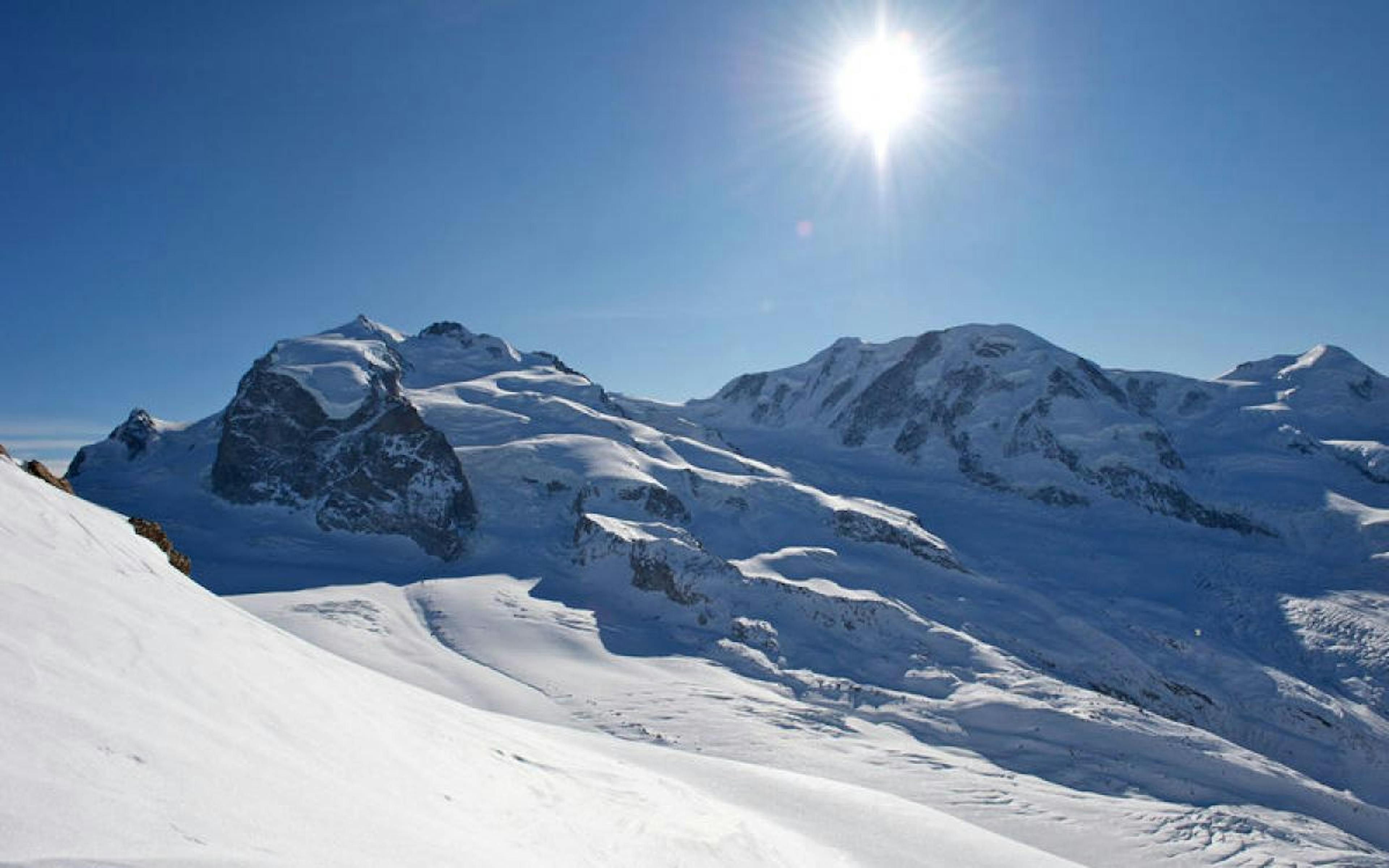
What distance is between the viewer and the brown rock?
12180 mm

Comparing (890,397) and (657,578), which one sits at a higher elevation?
(890,397)

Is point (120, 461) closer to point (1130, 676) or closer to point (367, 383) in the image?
point (367, 383)

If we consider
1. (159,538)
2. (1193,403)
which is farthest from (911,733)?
(1193,403)

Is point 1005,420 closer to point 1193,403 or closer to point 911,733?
point 1193,403

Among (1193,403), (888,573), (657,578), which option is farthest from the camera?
(1193,403)

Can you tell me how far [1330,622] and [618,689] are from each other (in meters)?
52.4

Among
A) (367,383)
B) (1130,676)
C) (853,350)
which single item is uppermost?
(853,350)

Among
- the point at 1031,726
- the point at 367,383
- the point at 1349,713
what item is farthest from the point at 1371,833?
the point at 367,383

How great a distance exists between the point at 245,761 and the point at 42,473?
11.9 m

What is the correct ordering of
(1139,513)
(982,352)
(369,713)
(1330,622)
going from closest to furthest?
(369,713)
(1330,622)
(1139,513)
(982,352)

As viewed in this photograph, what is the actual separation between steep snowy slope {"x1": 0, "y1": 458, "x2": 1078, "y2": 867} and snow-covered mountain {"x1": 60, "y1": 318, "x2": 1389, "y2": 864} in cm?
1354

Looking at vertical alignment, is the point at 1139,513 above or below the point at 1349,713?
above

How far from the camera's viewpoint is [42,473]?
12.4m

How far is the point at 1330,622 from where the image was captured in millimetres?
49438
